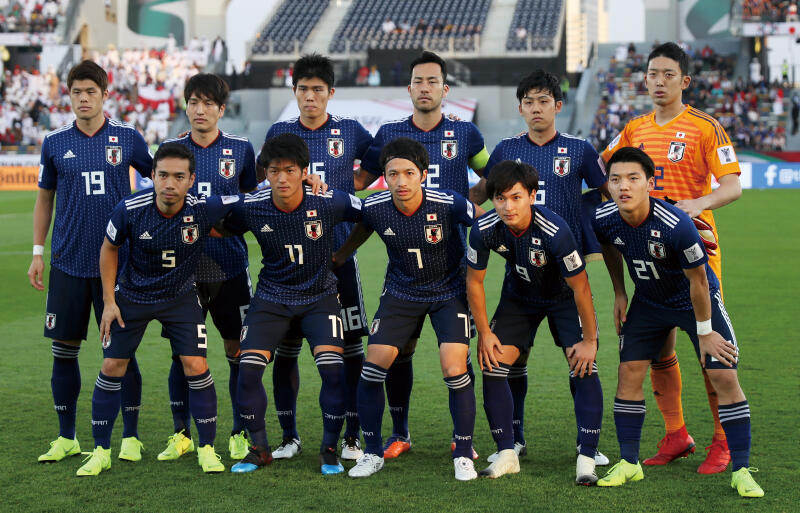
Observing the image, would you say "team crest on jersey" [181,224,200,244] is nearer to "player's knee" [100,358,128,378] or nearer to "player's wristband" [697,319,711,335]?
"player's knee" [100,358,128,378]

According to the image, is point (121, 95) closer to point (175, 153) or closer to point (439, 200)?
point (175, 153)

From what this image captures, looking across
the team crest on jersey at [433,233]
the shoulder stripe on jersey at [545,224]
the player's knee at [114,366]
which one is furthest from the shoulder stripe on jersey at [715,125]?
the player's knee at [114,366]

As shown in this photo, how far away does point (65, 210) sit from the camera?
18.8 ft

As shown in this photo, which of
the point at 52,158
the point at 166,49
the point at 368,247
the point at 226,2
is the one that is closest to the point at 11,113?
the point at 166,49

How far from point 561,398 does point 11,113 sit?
35171mm

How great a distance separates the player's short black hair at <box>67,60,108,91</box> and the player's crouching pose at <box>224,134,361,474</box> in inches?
40.8

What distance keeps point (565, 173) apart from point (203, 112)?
6.99 feet

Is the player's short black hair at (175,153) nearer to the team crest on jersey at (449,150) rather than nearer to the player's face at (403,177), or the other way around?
the player's face at (403,177)

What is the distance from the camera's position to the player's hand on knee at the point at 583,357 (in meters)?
5.23

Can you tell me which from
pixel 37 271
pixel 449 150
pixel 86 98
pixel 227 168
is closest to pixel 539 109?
pixel 449 150

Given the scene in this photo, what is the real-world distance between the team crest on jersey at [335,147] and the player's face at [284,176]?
0.61m

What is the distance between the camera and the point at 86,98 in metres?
5.63

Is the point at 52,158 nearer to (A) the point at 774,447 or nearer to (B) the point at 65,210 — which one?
(B) the point at 65,210

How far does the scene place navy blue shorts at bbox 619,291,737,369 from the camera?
517 cm
